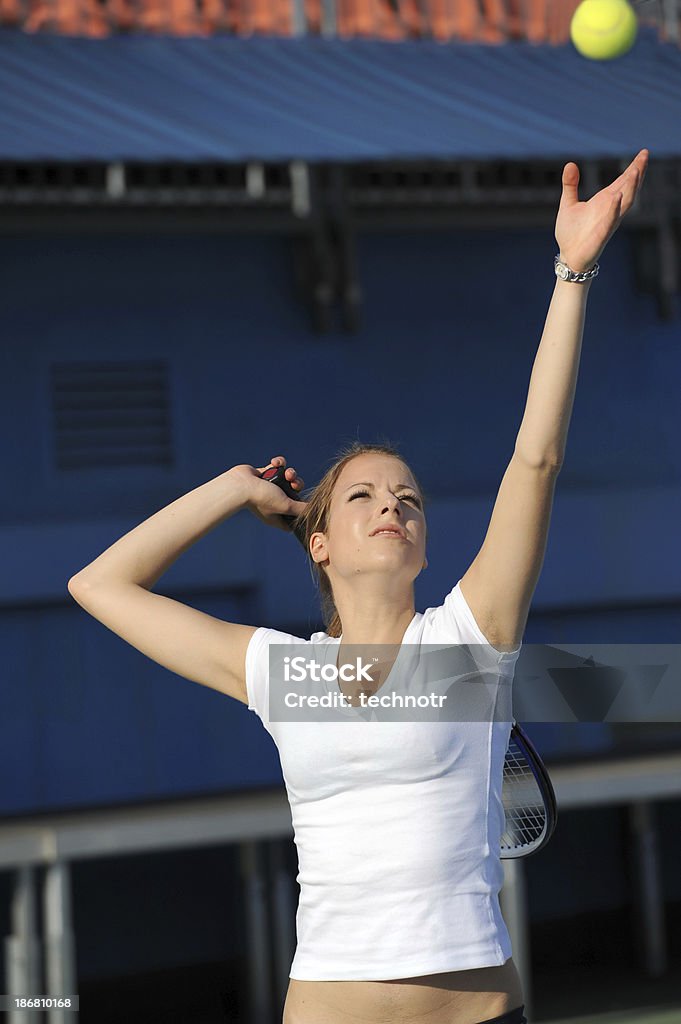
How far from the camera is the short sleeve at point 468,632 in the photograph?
5.89 feet

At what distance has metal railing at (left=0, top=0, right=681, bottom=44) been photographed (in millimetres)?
5938

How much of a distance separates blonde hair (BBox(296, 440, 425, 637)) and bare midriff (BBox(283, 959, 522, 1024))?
0.54m

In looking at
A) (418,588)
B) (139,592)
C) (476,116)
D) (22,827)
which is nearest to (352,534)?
(139,592)

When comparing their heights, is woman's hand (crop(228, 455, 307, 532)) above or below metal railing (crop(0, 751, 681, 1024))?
above

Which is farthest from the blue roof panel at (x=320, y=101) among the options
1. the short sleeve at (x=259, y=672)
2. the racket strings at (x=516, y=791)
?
the short sleeve at (x=259, y=672)

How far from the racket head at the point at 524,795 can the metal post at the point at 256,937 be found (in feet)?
10.0

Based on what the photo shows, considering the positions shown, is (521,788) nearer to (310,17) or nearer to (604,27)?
(604,27)

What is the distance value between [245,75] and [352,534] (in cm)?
427

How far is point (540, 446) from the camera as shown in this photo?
1.72 m

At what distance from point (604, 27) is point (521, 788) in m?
4.15

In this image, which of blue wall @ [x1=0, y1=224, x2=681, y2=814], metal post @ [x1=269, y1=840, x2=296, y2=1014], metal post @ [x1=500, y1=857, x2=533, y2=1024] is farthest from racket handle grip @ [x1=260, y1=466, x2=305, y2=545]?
blue wall @ [x1=0, y1=224, x2=681, y2=814]

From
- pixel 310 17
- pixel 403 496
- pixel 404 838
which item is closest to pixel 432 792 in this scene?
pixel 404 838

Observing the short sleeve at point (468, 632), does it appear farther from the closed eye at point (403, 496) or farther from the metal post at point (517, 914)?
the metal post at point (517, 914)

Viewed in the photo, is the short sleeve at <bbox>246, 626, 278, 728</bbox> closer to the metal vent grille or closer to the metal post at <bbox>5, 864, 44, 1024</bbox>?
the metal post at <bbox>5, 864, 44, 1024</bbox>
